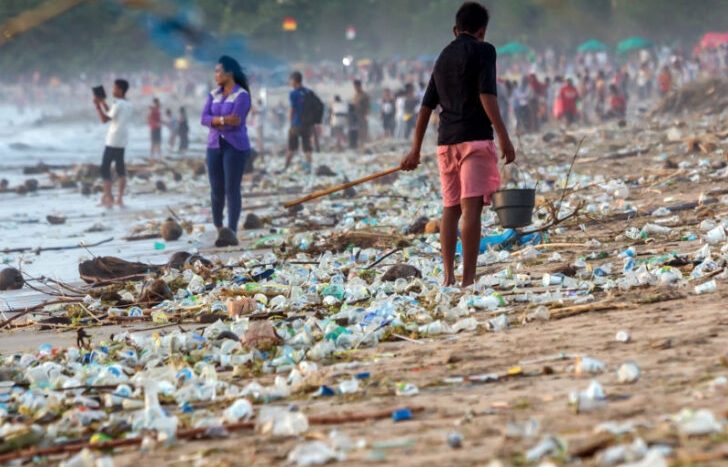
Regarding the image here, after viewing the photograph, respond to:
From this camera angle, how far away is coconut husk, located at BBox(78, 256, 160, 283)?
8.23 meters

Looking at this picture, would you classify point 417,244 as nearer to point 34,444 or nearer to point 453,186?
point 453,186

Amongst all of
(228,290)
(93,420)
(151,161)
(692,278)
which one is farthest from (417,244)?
(151,161)

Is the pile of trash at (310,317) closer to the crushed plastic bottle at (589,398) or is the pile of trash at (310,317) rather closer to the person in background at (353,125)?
the crushed plastic bottle at (589,398)

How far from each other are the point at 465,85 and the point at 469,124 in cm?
19

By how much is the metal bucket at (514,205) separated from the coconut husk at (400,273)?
2.03 ft

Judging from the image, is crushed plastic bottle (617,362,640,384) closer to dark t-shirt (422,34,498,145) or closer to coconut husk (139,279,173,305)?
dark t-shirt (422,34,498,145)

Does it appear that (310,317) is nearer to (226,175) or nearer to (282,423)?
(282,423)

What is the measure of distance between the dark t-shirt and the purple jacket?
3711 mm

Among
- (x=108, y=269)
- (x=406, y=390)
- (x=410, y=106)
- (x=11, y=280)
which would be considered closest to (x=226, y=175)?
(x=108, y=269)

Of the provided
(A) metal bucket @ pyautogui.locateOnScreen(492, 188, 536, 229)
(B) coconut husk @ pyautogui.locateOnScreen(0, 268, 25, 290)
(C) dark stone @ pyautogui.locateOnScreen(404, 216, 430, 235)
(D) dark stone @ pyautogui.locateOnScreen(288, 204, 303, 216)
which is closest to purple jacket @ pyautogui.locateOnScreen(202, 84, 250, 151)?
(C) dark stone @ pyautogui.locateOnScreen(404, 216, 430, 235)

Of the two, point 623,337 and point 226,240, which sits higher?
point 623,337

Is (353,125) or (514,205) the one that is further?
(353,125)

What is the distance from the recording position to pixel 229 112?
398 inches

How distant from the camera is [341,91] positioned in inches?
2511
